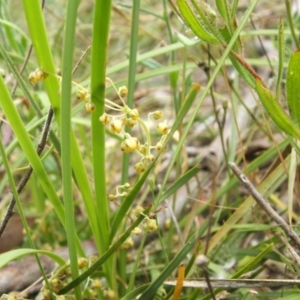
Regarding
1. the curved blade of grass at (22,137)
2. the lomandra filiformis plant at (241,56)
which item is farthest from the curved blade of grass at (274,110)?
the curved blade of grass at (22,137)

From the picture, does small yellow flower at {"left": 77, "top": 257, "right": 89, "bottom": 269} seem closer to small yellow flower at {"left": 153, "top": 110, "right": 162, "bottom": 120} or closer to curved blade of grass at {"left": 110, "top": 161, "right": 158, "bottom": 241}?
curved blade of grass at {"left": 110, "top": 161, "right": 158, "bottom": 241}

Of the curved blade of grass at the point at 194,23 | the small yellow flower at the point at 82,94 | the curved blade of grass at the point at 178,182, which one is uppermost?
the curved blade of grass at the point at 194,23

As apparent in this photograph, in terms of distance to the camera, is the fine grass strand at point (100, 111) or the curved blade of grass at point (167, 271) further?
the curved blade of grass at point (167, 271)

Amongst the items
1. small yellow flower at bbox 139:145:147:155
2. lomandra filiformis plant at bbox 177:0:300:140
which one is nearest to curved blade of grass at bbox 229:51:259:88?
lomandra filiformis plant at bbox 177:0:300:140

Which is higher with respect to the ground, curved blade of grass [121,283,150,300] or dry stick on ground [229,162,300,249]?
dry stick on ground [229,162,300,249]

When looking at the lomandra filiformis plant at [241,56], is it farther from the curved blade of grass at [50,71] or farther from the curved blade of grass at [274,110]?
the curved blade of grass at [50,71]

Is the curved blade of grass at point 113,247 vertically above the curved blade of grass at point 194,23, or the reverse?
the curved blade of grass at point 194,23

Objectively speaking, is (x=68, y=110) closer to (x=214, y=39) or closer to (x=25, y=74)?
(x=214, y=39)

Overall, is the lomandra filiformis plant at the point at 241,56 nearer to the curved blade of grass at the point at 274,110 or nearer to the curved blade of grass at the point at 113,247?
the curved blade of grass at the point at 274,110
